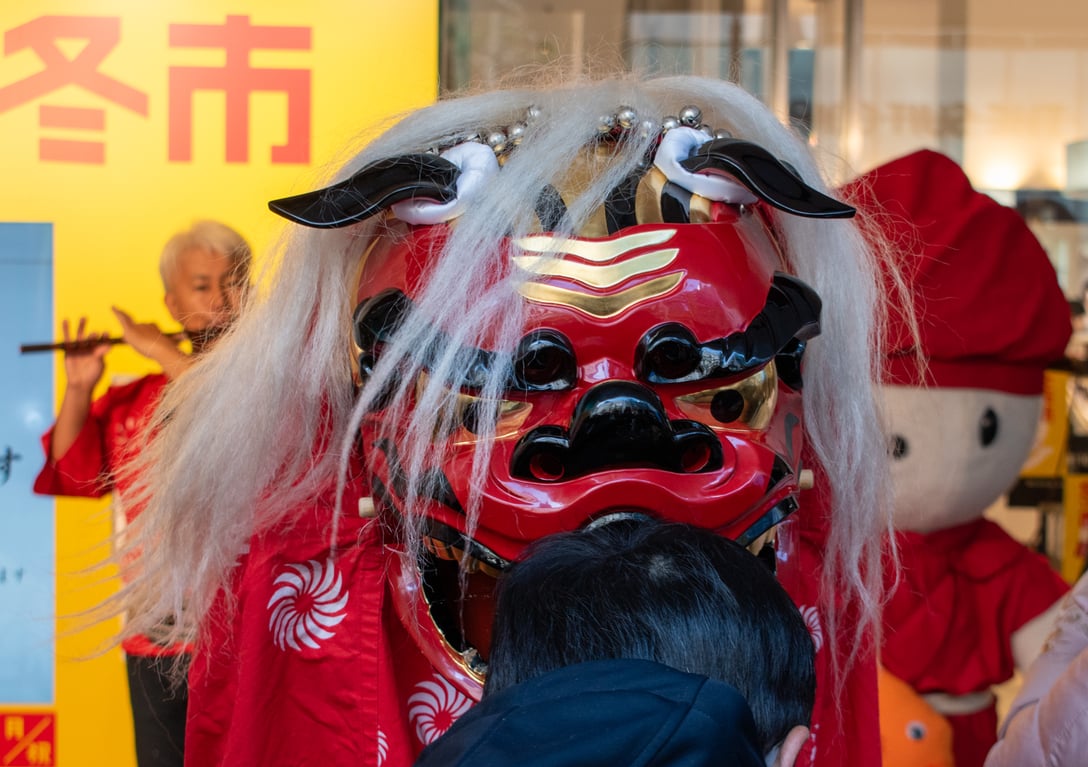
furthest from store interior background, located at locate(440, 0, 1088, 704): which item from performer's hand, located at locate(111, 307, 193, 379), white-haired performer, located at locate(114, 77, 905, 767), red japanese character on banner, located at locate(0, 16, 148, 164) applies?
white-haired performer, located at locate(114, 77, 905, 767)

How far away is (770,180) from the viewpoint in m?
0.92

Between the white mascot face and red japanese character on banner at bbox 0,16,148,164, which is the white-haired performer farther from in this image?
red japanese character on banner at bbox 0,16,148,164

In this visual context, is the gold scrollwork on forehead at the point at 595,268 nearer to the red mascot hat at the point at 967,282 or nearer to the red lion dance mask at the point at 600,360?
the red lion dance mask at the point at 600,360

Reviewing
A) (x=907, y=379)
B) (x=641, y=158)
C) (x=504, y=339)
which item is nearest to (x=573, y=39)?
(x=907, y=379)

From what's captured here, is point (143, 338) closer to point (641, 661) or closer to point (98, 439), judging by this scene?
point (98, 439)

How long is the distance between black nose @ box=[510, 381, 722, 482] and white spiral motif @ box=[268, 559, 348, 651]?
296 millimetres

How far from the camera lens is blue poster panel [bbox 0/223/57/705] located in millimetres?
1810

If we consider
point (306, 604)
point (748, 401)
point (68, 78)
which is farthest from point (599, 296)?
point (68, 78)

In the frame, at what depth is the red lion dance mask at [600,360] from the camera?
86cm

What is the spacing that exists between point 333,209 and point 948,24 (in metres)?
2.28

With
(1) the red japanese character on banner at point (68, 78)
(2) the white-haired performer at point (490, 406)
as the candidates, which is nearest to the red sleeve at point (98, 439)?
(1) the red japanese character on banner at point (68, 78)

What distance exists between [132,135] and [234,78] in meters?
0.19

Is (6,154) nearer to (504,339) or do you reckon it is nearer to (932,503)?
(504,339)

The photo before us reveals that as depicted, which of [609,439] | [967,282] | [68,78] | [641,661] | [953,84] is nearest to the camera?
[641,661]
